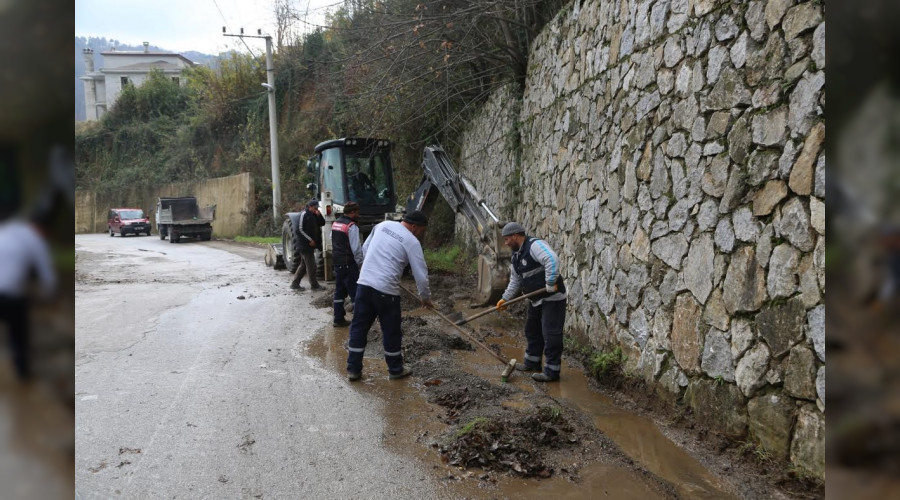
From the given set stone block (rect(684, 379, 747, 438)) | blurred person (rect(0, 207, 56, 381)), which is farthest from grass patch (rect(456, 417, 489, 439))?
blurred person (rect(0, 207, 56, 381))

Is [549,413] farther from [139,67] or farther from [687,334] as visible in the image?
[139,67]

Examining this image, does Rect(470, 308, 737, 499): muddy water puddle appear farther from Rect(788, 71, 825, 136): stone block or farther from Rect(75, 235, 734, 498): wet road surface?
Rect(788, 71, 825, 136): stone block

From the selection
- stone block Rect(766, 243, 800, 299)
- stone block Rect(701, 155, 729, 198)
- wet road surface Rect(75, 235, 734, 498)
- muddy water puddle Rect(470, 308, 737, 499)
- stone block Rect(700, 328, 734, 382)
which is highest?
stone block Rect(701, 155, 729, 198)

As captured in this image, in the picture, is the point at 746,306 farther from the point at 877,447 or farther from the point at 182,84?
the point at 182,84

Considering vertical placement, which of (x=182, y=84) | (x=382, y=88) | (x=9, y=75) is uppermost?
(x=182, y=84)

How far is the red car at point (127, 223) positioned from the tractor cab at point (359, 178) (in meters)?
23.0

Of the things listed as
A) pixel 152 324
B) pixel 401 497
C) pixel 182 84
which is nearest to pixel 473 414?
pixel 401 497

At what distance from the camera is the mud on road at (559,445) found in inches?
155

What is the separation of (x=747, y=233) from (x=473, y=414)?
8.89 feet

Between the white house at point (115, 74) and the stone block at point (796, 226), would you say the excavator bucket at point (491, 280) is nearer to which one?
the stone block at point (796, 226)

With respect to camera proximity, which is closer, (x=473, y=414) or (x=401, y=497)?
(x=401, y=497)

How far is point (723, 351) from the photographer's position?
463 centimetres

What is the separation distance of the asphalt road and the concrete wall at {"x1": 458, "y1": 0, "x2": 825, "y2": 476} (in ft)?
8.27

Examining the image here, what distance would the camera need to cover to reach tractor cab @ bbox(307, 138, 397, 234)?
40.9 feet
